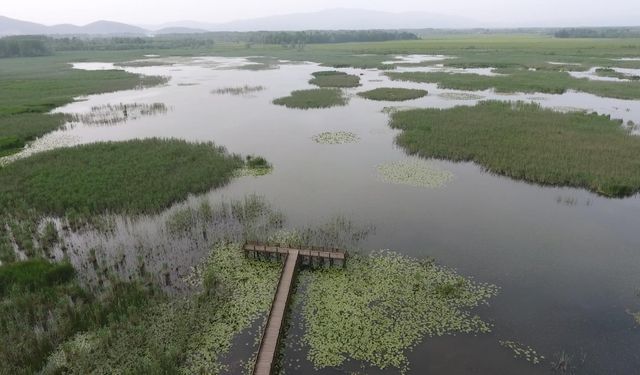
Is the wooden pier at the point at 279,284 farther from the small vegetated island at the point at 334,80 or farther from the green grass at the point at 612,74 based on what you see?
the green grass at the point at 612,74

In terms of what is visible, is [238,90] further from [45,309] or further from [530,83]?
[45,309]

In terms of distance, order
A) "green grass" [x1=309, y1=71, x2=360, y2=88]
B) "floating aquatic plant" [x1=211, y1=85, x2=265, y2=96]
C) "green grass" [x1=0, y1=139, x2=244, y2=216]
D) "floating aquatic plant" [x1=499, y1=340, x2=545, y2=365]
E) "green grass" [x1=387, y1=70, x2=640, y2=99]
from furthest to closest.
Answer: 1. "green grass" [x1=309, y1=71, x2=360, y2=88]
2. "floating aquatic plant" [x1=211, y1=85, x2=265, y2=96]
3. "green grass" [x1=387, y1=70, x2=640, y2=99]
4. "green grass" [x1=0, y1=139, x2=244, y2=216]
5. "floating aquatic plant" [x1=499, y1=340, x2=545, y2=365]

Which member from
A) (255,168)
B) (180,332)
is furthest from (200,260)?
(255,168)

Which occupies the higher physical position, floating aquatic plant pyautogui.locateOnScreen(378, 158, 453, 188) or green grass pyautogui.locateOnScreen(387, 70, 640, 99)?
green grass pyautogui.locateOnScreen(387, 70, 640, 99)

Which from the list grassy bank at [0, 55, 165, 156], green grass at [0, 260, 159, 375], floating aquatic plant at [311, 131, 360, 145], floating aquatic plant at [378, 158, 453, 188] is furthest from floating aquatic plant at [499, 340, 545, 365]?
grassy bank at [0, 55, 165, 156]

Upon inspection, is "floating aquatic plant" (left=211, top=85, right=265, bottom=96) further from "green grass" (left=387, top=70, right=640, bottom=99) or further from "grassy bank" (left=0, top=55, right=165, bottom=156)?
"green grass" (left=387, top=70, right=640, bottom=99)

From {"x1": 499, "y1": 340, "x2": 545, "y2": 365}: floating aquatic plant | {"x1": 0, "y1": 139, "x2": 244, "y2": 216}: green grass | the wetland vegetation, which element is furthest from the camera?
{"x1": 0, "y1": 139, "x2": 244, "y2": 216}: green grass

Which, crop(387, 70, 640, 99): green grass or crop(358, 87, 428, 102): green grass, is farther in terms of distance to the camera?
crop(387, 70, 640, 99): green grass

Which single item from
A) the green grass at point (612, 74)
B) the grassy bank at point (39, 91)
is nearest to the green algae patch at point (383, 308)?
the grassy bank at point (39, 91)

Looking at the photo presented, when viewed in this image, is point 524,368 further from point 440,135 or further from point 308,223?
point 440,135
